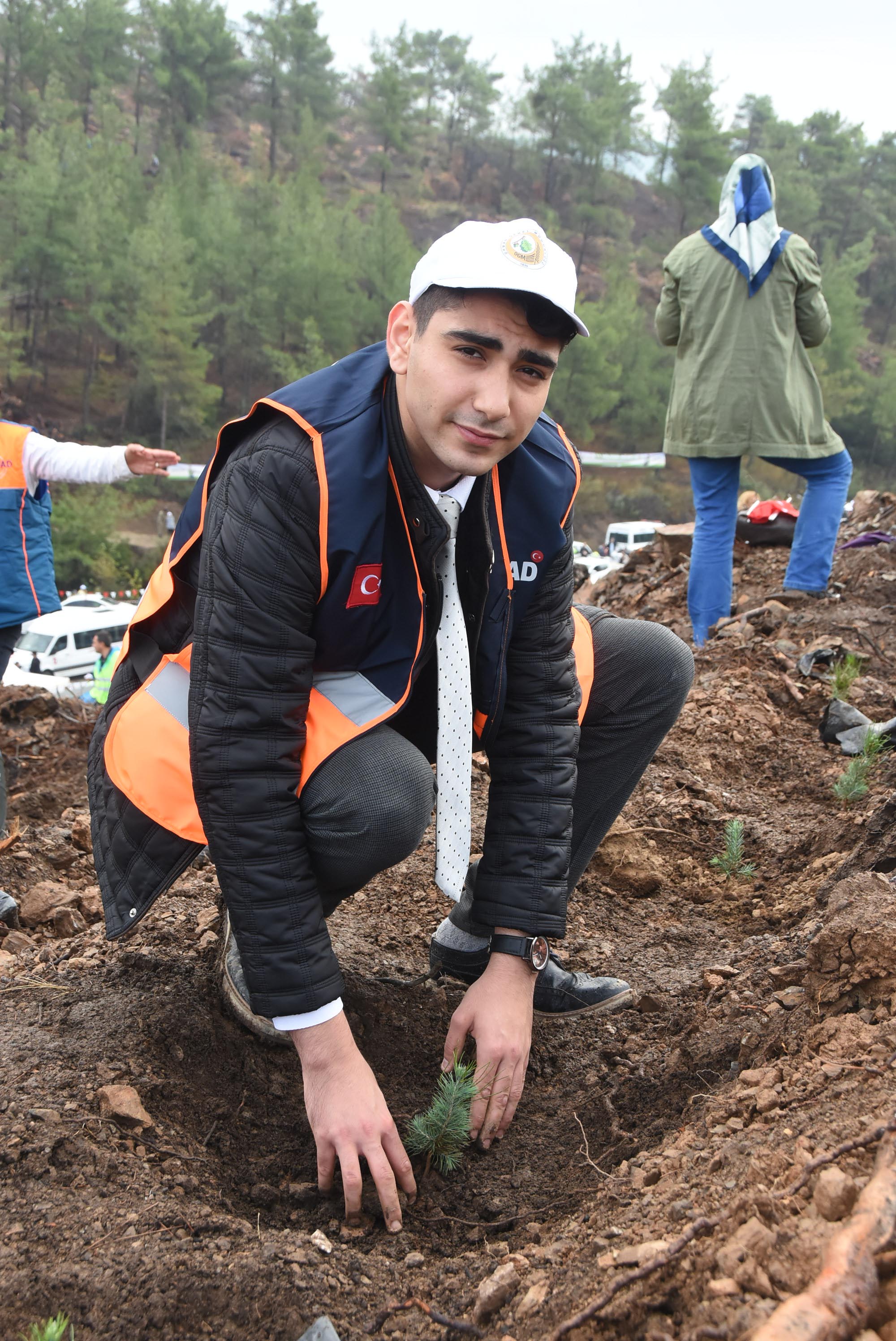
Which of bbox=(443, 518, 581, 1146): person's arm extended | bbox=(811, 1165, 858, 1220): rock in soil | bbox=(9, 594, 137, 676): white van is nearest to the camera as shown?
bbox=(811, 1165, 858, 1220): rock in soil

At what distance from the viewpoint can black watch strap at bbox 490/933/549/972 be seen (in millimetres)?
1771

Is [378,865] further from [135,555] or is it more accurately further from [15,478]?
[135,555]

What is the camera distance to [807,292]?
15.5 feet

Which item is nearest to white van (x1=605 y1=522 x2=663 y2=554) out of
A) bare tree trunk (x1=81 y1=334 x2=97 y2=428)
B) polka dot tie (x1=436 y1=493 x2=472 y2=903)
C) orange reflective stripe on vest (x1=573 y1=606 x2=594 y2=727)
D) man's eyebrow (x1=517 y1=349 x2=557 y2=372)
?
bare tree trunk (x1=81 y1=334 x2=97 y2=428)

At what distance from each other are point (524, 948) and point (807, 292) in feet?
13.0

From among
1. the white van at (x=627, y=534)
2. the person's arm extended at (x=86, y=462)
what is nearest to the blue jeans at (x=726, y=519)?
the person's arm extended at (x=86, y=462)

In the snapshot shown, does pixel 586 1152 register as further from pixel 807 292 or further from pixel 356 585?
pixel 807 292

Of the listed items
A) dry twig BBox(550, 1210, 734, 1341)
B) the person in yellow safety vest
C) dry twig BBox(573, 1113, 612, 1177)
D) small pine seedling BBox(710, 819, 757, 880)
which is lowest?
the person in yellow safety vest

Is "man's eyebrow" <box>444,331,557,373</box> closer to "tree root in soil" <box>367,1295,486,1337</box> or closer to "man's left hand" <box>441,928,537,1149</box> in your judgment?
"man's left hand" <box>441,928,537,1149</box>

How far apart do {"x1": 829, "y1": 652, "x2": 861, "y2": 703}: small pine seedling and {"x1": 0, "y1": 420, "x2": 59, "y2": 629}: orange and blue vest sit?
288cm

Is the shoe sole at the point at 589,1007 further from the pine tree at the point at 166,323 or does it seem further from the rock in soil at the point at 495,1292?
the pine tree at the point at 166,323

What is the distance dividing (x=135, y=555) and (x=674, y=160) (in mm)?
33393

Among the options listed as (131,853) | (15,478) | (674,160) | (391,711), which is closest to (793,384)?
(15,478)

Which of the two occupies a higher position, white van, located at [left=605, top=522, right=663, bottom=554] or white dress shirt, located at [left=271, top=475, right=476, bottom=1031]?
white dress shirt, located at [left=271, top=475, right=476, bottom=1031]
